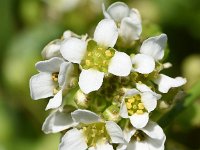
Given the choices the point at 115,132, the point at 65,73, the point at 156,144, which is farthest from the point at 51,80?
the point at 156,144

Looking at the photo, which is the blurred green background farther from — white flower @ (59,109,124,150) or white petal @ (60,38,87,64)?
white petal @ (60,38,87,64)

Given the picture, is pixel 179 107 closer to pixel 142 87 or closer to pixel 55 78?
pixel 142 87

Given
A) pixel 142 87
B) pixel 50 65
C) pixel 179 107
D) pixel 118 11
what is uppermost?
pixel 118 11

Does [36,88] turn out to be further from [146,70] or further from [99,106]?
[146,70]

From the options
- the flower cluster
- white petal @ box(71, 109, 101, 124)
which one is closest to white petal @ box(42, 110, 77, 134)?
the flower cluster

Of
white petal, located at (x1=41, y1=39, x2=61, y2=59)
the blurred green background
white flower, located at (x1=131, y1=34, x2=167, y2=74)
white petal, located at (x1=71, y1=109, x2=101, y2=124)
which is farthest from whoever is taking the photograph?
the blurred green background
